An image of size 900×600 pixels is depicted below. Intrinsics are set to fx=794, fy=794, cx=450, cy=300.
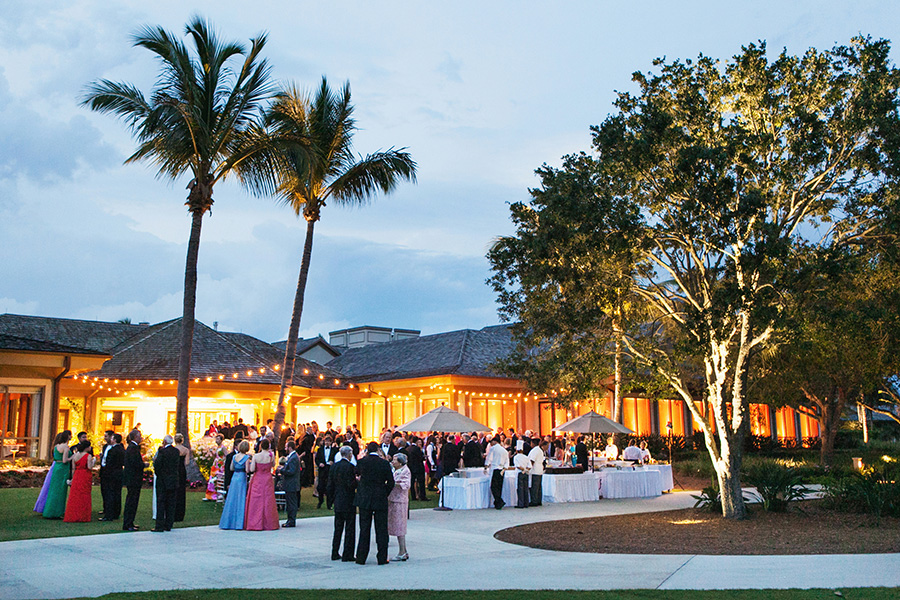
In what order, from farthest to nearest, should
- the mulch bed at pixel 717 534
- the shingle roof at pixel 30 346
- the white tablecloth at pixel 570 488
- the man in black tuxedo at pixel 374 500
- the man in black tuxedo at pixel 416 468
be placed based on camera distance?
1. the shingle roof at pixel 30 346
2. the white tablecloth at pixel 570 488
3. the man in black tuxedo at pixel 416 468
4. the mulch bed at pixel 717 534
5. the man in black tuxedo at pixel 374 500

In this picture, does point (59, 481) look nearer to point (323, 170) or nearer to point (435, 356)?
point (323, 170)

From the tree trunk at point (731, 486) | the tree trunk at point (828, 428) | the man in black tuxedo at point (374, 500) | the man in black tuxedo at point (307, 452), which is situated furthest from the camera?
the tree trunk at point (828, 428)

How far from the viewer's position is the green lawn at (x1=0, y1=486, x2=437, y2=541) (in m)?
13.0

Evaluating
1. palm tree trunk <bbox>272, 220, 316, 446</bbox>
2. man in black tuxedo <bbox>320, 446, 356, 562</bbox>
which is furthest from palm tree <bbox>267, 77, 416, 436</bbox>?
Result: man in black tuxedo <bbox>320, 446, 356, 562</bbox>

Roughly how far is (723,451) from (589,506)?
4.36m

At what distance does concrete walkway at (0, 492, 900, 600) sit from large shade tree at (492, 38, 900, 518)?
16.6ft

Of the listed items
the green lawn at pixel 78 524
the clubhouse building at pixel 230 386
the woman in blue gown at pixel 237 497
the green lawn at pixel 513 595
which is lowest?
the green lawn at pixel 513 595

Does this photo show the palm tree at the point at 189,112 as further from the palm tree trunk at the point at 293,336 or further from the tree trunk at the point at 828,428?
the tree trunk at the point at 828,428

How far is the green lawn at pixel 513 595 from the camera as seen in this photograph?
321 inches

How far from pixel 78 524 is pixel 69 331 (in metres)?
20.7

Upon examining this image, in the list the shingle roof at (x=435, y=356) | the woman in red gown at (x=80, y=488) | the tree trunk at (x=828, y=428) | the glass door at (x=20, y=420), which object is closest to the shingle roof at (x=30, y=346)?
the glass door at (x=20, y=420)

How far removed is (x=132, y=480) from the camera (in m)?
13.4

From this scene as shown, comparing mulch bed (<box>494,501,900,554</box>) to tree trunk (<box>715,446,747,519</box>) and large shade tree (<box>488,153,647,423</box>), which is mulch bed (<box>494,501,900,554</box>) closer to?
tree trunk (<box>715,446,747,519</box>)

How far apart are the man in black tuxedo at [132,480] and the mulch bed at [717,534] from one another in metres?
6.11
